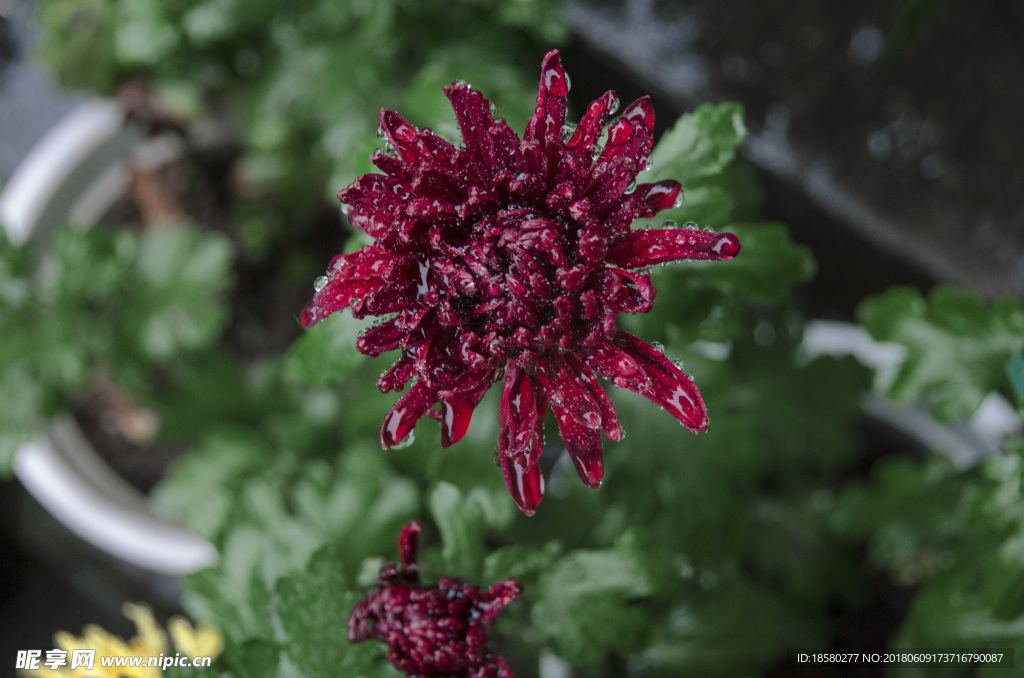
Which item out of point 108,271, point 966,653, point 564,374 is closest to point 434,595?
point 564,374

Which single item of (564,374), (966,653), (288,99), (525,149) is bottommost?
(966,653)

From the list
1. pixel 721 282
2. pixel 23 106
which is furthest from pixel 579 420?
pixel 23 106

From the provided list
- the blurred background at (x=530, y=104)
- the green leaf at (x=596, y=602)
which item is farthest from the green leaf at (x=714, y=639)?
the green leaf at (x=596, y=602)

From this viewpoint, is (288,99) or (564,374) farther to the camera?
(288,99)

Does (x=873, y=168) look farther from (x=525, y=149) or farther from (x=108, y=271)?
(x=108, y=271)

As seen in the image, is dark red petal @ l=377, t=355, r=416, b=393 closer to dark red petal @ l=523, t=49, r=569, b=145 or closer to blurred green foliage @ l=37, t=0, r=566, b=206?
dark red petal @ l=523, t=49, r=569, b=145

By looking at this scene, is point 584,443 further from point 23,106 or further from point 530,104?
point 23,106

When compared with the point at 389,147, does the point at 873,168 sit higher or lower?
higher

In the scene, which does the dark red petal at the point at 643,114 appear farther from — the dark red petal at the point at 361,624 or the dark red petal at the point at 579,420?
the dark red petal at the point at 361,624
